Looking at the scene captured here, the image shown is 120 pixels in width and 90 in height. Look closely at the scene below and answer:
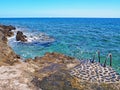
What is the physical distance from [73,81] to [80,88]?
0.86 metres

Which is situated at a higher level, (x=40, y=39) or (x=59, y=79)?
(x=59, y=79)

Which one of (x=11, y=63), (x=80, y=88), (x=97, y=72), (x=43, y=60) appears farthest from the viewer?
(x=43, y=60)

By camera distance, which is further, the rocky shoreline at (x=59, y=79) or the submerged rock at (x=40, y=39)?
the submerged rock at (x=40, y=39)

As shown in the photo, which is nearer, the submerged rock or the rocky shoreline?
the rocky shoreline

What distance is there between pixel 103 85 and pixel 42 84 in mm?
4504

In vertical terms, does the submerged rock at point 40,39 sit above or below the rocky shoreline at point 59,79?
below

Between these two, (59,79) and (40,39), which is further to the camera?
(40,39)

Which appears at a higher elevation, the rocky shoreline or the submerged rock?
the rocky shoreline

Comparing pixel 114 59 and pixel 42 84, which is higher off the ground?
pixel 42 84

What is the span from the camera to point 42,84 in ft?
57.1

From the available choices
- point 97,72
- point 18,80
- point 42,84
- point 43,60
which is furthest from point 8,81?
point 43,60

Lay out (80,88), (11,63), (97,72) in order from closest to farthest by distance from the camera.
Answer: (80,88) → (97,72) → (11,63)

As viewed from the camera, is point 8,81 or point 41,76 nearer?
point 8,81

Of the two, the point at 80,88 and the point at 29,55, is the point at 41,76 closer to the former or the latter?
the point at 80,88
